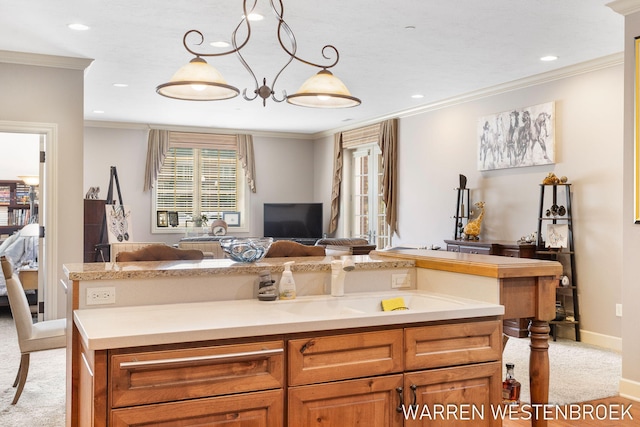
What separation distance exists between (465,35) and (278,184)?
6.33 metres

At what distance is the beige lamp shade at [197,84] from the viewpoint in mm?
2807

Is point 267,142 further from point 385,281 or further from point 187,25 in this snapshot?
point 385,281

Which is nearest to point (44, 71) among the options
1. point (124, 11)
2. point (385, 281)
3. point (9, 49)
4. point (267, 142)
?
point (9, 49)

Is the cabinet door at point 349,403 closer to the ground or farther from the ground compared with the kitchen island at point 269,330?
closer to the ground

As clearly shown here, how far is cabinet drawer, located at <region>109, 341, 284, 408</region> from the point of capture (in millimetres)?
1873

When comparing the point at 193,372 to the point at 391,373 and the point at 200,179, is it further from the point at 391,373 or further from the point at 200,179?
the point at 200,179

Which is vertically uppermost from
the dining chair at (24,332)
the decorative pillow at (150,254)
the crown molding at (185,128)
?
the crown molding at (185,128)

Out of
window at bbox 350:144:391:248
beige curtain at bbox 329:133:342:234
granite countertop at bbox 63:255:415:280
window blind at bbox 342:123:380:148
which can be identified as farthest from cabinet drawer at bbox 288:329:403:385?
beige curtain at bbox 329:133:342:234

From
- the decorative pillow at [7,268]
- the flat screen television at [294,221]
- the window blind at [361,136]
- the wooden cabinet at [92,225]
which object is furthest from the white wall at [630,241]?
the flat screen television at [294,221]

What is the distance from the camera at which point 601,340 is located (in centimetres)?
545

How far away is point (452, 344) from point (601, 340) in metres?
3.73

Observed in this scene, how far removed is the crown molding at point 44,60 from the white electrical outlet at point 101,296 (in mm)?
3753

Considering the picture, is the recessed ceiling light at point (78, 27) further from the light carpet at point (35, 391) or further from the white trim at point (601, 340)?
the white trim at point (601, 340)

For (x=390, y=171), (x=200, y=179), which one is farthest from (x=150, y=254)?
(x=200, y=179)
